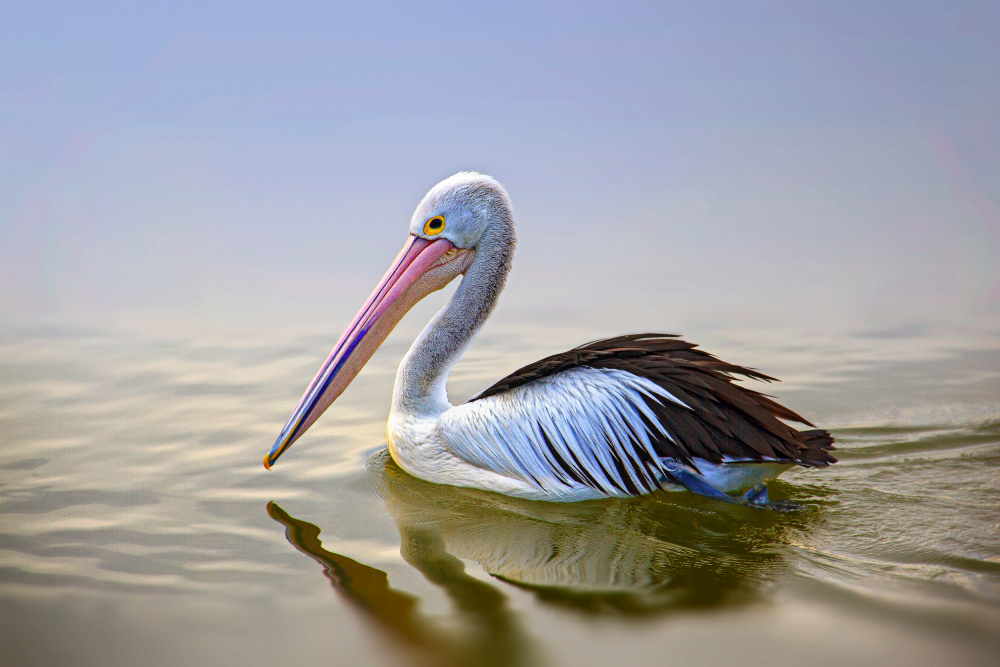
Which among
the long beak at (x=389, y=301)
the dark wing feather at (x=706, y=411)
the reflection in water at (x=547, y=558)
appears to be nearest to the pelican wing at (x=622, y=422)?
the dark wing feather at (x=706, y=411)

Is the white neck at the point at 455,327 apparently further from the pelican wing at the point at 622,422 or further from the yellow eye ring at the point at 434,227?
the pelican wing at the point at 622,422

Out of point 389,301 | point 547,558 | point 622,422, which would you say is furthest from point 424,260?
point 547,558

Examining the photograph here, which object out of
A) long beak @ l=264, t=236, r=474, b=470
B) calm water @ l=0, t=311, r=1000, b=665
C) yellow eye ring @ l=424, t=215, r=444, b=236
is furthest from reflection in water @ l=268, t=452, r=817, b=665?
yellow eye ring @ l=424, t=215, r=444, b=236

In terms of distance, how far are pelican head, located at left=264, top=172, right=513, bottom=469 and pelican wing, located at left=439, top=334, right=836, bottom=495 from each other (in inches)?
28.4

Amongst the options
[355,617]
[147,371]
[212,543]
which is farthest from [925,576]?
[147,371]

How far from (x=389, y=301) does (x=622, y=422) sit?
1.48 m

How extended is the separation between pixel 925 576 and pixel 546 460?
1.59 metres

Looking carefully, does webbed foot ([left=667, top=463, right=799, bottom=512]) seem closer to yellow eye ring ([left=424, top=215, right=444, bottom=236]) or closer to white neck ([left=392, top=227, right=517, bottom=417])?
white neck ([left=392, top=227, right=517, bottom=417])

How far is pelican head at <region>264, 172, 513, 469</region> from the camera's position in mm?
4258

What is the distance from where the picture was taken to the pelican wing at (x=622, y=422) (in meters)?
3.51

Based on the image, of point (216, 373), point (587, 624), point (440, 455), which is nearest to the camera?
point (587, 624)

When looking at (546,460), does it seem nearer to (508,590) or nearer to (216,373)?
(508,590)

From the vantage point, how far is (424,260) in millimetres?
4348

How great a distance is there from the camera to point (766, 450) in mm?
3438
